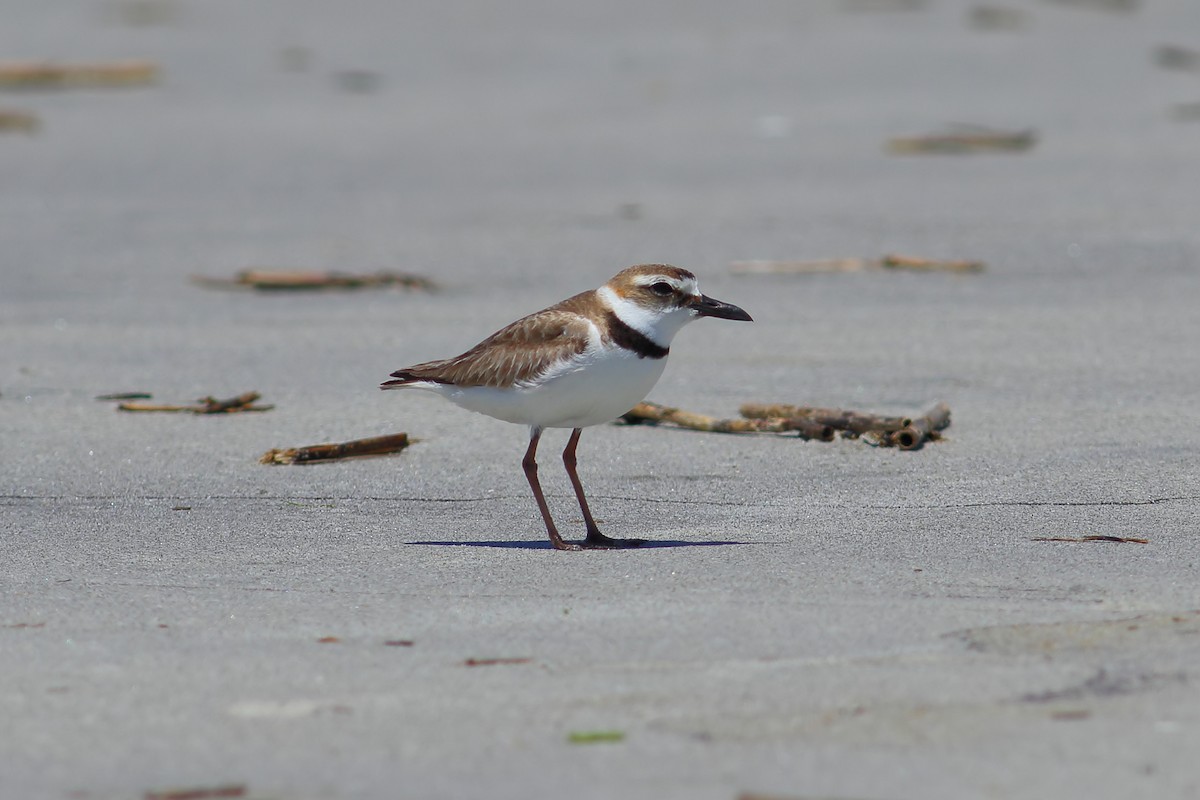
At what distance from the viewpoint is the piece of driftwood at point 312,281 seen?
8.61 meters

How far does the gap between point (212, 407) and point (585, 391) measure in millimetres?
1960

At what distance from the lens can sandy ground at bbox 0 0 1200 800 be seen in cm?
328

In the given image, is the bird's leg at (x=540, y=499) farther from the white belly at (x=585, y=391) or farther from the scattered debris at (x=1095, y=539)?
the scattered debris at (x=1095, y=539)

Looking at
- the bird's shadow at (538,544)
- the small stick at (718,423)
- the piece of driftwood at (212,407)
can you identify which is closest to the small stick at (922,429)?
the small stick at (718,423)

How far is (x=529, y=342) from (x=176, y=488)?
134cm

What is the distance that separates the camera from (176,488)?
555 centimetres

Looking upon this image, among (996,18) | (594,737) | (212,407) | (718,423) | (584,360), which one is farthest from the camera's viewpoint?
(996,18)

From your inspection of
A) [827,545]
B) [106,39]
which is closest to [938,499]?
[827,545]

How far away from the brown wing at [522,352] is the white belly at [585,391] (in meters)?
0.04

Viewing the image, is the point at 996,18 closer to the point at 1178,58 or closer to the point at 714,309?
the point at 1178,58

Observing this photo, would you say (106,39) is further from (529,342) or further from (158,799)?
(158,799)

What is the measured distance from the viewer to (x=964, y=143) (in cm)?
1152

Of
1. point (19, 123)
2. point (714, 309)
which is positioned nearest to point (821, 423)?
point (714, 309)

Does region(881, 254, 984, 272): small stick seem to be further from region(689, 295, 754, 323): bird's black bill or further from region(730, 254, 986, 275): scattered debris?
region(689, 295, 754, 323): bird's black bill
